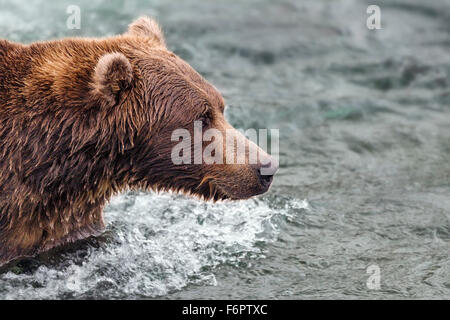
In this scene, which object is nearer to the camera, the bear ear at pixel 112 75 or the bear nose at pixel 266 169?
the bear ear at pixel 112 75

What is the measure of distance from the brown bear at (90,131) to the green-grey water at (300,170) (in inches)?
26.2

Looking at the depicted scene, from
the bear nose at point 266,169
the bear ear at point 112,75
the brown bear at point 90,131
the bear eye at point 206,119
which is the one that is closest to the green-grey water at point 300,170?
the brown bear at point 90,131

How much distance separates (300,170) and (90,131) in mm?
3438

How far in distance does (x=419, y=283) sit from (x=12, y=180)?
3.36 m

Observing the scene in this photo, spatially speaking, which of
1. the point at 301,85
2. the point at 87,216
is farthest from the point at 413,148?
the point at 87,216

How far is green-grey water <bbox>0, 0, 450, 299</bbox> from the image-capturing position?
6.35 metres

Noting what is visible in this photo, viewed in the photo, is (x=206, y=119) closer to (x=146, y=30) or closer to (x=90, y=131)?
(x=90, y=131)

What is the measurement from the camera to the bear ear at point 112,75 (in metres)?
5.33

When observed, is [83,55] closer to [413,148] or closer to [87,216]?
[87,216]

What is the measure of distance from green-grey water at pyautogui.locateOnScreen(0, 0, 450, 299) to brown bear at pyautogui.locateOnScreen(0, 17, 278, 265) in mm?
666

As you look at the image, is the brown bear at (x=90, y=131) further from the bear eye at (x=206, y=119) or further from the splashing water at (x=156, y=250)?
the splashing water at (x=156, y=250)

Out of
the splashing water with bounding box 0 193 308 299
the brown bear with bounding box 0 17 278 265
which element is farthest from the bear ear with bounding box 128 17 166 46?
the splashing water with bounding box 0 193 308 299

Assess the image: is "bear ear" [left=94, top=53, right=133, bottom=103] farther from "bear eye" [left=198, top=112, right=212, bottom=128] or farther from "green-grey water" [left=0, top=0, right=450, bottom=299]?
"green-grey water" [left=0, top=0, right=450, bottom=299]

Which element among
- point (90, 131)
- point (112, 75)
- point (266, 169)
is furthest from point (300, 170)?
point (112, 75)
